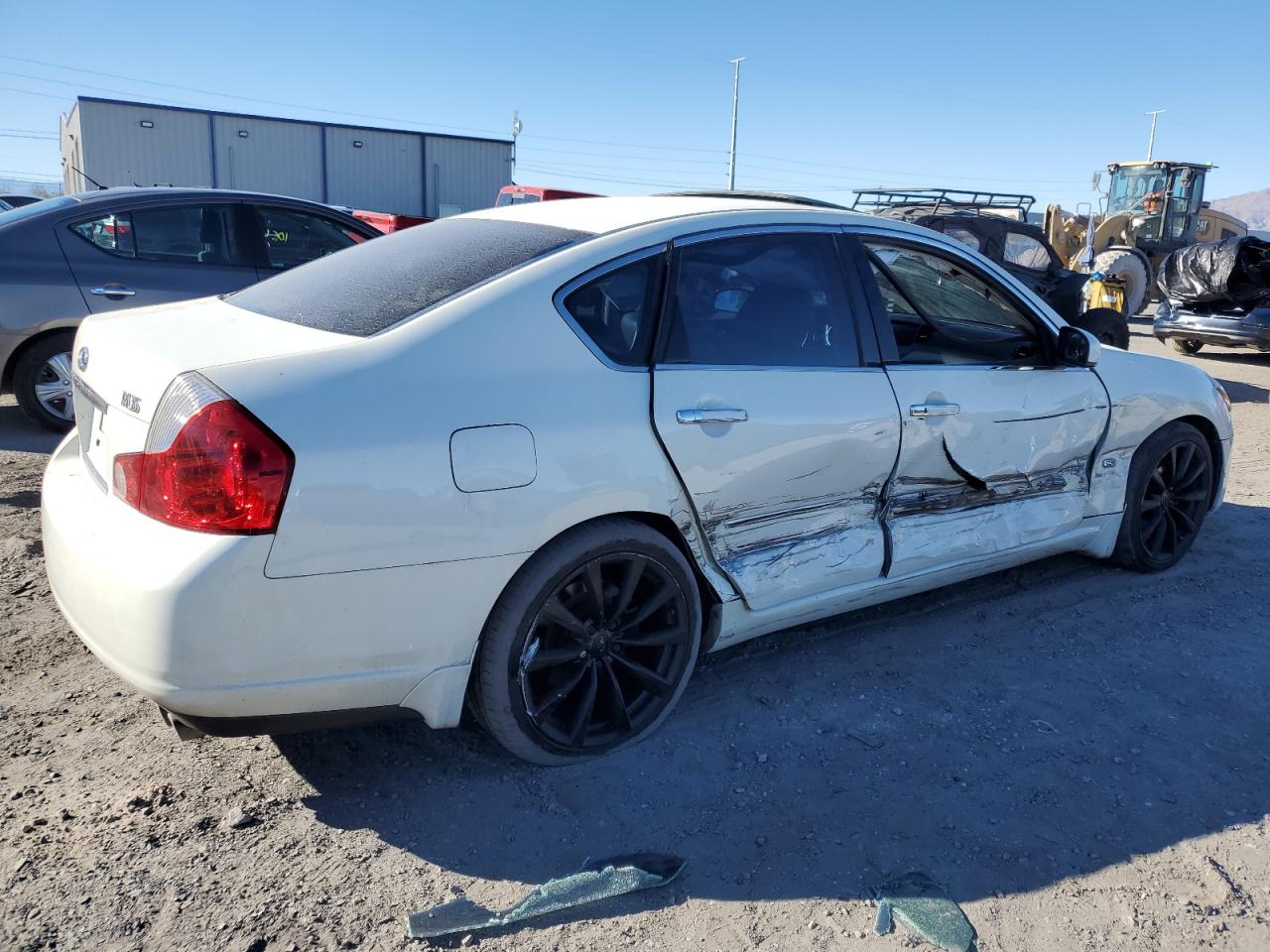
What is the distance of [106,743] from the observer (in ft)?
9.80

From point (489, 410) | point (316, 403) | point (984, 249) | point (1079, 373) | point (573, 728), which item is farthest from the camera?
point (984, 249)

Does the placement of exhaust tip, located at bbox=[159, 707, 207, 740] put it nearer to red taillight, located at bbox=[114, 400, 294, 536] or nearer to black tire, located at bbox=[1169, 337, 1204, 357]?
red taillight, located at bbox=[114, 400, 294, 536]

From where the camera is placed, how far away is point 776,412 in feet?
10.3

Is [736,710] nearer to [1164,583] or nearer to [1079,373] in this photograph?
[1079,373]

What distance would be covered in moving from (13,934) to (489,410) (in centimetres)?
159

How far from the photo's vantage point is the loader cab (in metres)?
21.6

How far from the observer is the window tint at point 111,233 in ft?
20.7

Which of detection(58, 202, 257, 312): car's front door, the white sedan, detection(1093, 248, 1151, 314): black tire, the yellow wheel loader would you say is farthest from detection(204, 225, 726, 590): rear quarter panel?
the yellow wheel loader

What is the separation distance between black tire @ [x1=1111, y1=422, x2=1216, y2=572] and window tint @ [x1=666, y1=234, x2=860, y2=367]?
1.90m

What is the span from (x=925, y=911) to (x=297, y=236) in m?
6.14

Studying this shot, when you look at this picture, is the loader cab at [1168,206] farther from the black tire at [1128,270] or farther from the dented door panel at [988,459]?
the dented door panel at [988,459]

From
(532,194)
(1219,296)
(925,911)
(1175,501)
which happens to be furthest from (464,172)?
(925,911)

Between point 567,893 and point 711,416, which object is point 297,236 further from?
point 567,893

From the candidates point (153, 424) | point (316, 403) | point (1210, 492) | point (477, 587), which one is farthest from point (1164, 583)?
point (153, 424)
